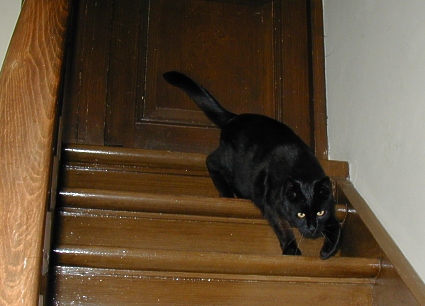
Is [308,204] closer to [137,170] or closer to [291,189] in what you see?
[291,189]

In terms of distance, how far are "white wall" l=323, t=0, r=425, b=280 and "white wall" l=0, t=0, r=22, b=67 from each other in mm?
1128

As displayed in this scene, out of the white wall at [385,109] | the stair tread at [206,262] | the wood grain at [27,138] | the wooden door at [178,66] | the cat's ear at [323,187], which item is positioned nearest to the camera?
the wood grain at [27,138]

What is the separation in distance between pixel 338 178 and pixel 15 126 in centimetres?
120

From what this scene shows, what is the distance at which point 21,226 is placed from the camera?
0.64 meters

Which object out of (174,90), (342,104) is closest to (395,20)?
(342,104)

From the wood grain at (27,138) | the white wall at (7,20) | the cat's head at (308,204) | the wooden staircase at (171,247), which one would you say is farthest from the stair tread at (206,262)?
the white wall at (7,20)

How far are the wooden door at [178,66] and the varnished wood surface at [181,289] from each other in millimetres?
823

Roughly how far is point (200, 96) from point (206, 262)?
0.80 metres

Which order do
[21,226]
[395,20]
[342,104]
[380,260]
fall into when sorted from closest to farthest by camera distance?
[21,226], [380,260], [395,20], [342,104]

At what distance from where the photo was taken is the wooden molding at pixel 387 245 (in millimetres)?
1199

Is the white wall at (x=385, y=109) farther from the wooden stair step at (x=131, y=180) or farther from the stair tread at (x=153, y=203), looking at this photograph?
the wooden stair step at (x=131, y=180)

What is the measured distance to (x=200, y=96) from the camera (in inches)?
72.2

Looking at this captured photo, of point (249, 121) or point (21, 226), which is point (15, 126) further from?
point (249, 121)

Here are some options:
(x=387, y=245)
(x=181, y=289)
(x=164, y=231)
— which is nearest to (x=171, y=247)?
(x=164, y=231)
